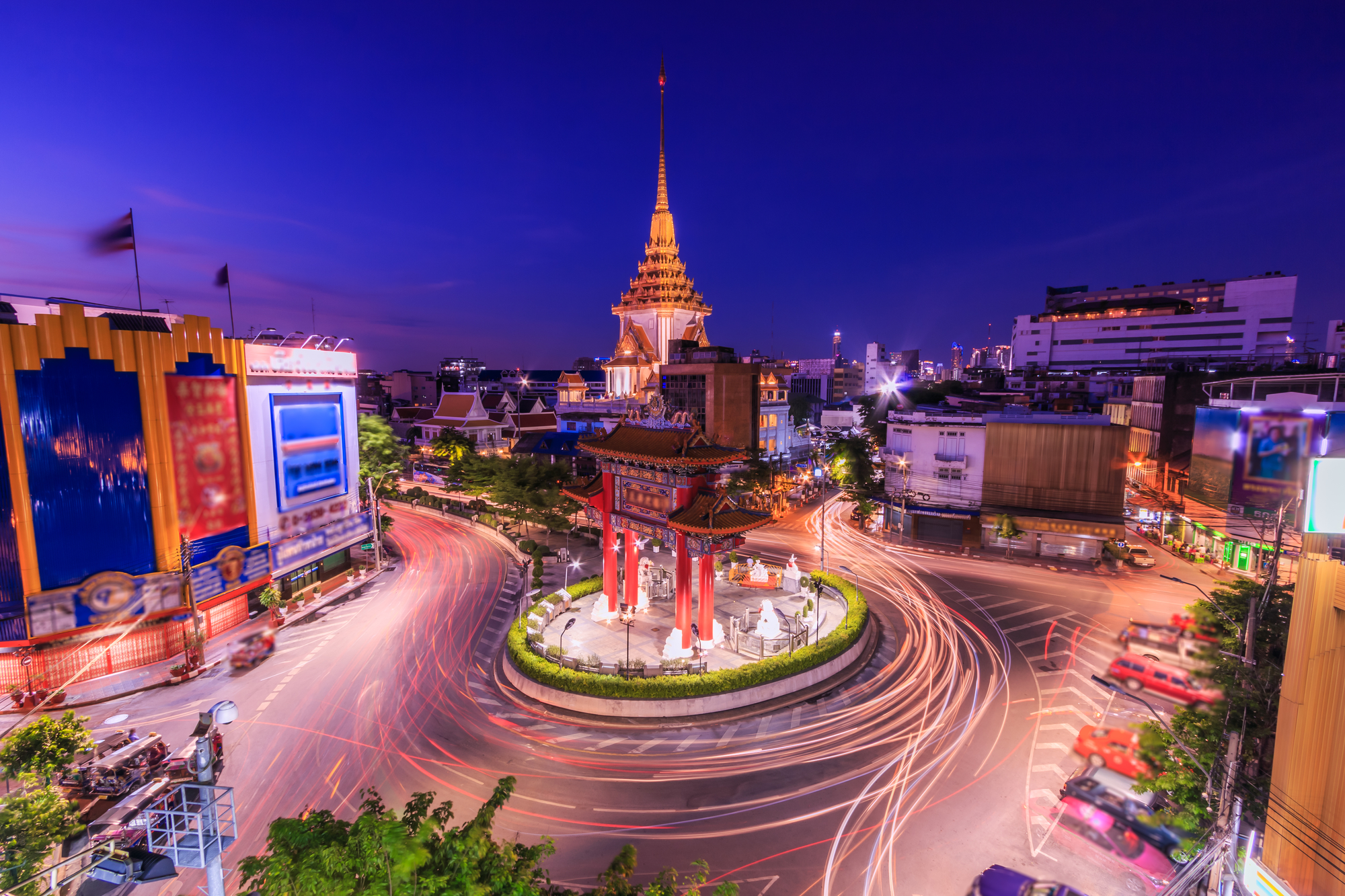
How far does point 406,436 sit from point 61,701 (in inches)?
2381

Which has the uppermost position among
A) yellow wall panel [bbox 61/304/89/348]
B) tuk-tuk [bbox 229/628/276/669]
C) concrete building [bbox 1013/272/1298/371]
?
concrete building [bbox 1013/272/1298/371]

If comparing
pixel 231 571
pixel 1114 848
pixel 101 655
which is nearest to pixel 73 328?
pixel 231 571

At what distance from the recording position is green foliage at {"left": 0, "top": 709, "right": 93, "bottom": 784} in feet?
36.4

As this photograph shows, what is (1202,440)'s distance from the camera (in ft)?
108

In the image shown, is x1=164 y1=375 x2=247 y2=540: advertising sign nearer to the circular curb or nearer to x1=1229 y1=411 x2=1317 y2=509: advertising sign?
the circular curb

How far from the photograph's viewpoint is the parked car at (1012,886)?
12414 millimetres

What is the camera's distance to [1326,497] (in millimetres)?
9789

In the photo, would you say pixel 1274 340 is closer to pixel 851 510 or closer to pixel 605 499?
pixel 851 510

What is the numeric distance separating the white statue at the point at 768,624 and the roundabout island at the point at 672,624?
56 mm

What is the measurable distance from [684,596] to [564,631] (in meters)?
6.25

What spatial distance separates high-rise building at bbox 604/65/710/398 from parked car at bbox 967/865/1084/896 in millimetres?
66419

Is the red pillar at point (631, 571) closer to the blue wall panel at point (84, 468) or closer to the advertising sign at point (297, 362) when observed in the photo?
the advertising sign at point (297, 362)

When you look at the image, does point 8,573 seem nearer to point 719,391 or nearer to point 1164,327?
point 719,391

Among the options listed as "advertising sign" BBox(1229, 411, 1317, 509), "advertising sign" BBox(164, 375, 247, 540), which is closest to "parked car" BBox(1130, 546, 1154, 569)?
"advertising sign" BBox(1229, 411, 1317, 509)
